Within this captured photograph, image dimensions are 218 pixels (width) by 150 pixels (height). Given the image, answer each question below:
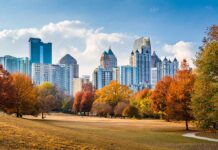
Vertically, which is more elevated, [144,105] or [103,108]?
[144,105]

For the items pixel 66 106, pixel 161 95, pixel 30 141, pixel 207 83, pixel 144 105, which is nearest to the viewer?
pixel 30 141

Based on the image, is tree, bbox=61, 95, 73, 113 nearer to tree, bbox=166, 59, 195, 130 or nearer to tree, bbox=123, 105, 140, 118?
tree, bbox=123, 105, 140, 118

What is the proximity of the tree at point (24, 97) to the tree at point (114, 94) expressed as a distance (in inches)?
1767

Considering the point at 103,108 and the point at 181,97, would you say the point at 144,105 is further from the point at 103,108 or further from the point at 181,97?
the point at 181,97

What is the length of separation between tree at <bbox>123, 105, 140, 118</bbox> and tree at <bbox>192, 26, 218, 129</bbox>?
5999 centimetres

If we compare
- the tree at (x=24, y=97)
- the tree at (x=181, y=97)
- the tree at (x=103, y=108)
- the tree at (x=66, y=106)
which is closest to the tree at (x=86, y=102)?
the tree at (x=66, y=106)

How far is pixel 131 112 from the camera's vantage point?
329 ft

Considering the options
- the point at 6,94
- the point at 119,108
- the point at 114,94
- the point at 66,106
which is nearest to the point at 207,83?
the point at 6,94

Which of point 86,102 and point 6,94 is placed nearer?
point 6,94

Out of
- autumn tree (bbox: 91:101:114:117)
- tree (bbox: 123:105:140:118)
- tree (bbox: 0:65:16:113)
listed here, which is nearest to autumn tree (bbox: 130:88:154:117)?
tree (bbox: 123:105:140:118)

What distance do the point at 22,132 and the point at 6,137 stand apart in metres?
2.41

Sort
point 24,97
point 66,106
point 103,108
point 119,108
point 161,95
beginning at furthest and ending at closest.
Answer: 1. point 66,106
2. point 103,108
3. point 119,108
4. point 24,97
5. point 161,95

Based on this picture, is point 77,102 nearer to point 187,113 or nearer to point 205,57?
point 187,113

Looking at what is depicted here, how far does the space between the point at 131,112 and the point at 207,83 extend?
211ft
